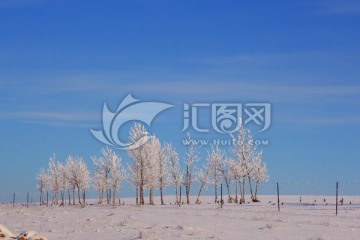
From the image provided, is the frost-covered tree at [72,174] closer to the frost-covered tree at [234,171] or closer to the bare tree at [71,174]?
the bare tree at [71,174]

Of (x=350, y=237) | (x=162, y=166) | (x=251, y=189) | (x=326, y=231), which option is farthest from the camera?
(x=162, y=166)

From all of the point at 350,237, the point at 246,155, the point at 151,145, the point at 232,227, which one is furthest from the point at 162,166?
the point at 350,237

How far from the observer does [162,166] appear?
72562mm

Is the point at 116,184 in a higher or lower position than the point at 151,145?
lower

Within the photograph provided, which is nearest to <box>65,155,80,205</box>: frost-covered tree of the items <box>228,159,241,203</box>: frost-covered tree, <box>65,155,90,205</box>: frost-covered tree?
<box>65,155,90,205</box>: frost-covered tree

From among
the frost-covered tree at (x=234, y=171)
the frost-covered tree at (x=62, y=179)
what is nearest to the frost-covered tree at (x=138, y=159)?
the frost-covered tree at (x=234, y=171)

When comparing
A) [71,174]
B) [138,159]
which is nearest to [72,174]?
[71,174]

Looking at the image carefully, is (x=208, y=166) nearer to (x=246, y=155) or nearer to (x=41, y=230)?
(x=246, y=155)

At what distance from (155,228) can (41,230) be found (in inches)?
218

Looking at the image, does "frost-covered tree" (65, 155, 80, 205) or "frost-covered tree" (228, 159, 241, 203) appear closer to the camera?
→ "frost-covered tree" (228, 159, 241, 203)

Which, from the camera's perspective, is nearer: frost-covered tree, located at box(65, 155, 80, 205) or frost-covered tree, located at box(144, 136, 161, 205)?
frost-covered tree, located at box(144, 136, 161, 205)

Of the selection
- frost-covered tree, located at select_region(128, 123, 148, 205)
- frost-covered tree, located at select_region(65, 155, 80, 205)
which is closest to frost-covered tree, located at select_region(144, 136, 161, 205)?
frost-covered tree, located at select_region(128, 123, 148, 205)

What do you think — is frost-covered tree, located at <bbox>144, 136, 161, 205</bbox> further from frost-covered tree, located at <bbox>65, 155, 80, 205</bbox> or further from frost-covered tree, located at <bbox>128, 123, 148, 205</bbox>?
frost-covered tree, located at <bbox>65, 155, 80, 205</bbox>

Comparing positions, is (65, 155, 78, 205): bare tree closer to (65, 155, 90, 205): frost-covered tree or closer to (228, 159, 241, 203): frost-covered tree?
(65, 155, 90, 205): frost-covered tree
